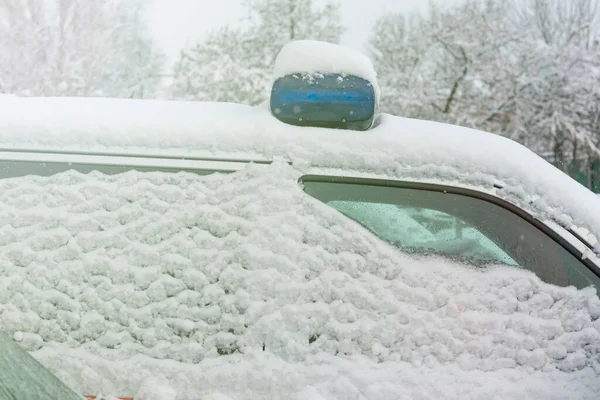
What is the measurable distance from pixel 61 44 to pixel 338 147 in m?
21.7

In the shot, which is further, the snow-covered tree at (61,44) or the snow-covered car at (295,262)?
the snow-covered tree at (61,44)

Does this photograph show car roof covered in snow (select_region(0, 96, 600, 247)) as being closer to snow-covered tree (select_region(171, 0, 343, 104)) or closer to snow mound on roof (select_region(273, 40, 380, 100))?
snow mound on roof (select_region(273, 40, 380, 100))

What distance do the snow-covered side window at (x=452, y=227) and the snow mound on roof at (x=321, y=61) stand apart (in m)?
0.26

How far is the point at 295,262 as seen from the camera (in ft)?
4.09

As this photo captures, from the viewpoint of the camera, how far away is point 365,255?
1.26 m

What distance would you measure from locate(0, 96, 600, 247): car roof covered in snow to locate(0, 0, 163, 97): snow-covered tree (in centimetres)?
2041

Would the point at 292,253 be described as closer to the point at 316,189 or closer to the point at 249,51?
the point at 316,189

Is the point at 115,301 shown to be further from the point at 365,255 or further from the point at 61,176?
the point at 365,255

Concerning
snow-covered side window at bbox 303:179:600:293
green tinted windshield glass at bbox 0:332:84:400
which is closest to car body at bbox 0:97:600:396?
snow-covered side window at bbox 303:179:600:293

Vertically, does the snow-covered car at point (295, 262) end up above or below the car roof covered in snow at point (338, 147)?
below

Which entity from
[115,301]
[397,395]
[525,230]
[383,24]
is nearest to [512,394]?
[397,395]

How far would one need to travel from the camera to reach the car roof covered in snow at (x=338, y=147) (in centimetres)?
130

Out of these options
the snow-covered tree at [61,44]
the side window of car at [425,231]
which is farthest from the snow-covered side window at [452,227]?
the snow-covered tree at [61,44]

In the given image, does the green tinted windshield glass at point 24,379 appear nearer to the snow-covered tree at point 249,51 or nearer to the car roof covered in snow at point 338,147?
the car roof covered in snow at point 338,147
